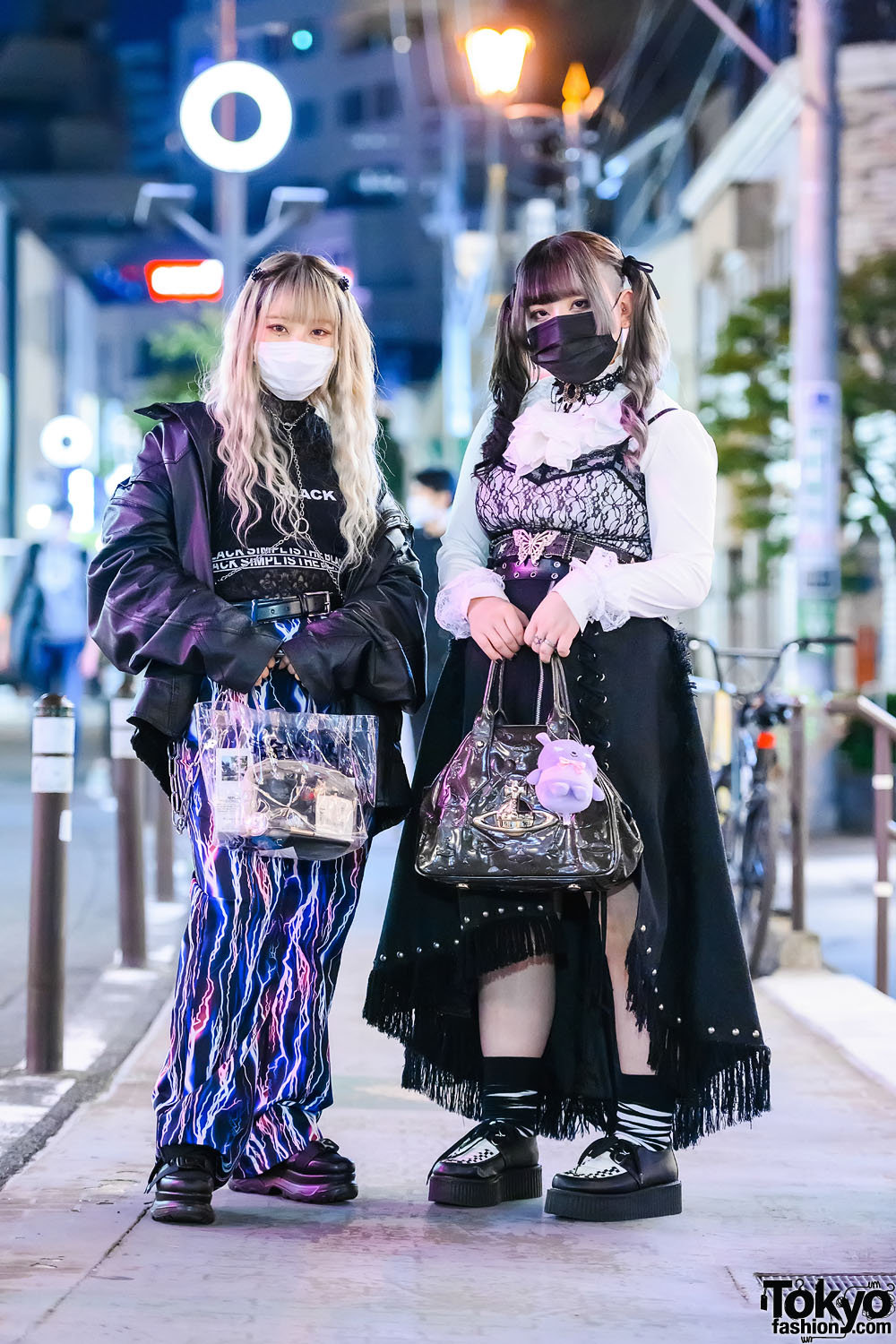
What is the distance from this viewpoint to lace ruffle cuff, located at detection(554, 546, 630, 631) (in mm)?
3758

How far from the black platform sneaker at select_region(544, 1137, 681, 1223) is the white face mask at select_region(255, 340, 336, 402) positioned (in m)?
1.71

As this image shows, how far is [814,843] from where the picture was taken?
12.4m

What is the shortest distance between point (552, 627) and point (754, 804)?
403 cm

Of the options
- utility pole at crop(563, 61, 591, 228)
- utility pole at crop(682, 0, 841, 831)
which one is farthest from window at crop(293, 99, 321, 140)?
utility pole at crop(682, 0, 841, 831)

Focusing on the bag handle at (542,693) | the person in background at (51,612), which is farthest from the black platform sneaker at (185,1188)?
the person in background at (51,612)

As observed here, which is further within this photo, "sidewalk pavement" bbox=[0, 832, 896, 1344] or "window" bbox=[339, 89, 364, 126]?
"window" bbox=[339, 89, 364, 126]

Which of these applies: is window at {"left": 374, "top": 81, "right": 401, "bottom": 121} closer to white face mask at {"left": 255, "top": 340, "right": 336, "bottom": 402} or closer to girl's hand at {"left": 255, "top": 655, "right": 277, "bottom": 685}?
white face mask at {"left": 255, "top": 340, "right": 336, "bottom": 402}

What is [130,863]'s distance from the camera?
7.13 meters

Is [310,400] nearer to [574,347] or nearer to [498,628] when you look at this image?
[574,347]

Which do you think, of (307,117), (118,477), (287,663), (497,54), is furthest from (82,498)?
(307,117)

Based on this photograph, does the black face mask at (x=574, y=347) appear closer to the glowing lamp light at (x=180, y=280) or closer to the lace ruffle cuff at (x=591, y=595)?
the lace ruffle cuff at (x=591, y=595)

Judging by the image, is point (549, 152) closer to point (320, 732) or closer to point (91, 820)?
point (91, 820)

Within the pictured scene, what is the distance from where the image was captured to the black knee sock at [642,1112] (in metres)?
3.88

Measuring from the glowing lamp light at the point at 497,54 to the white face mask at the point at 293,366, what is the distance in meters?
14.8
